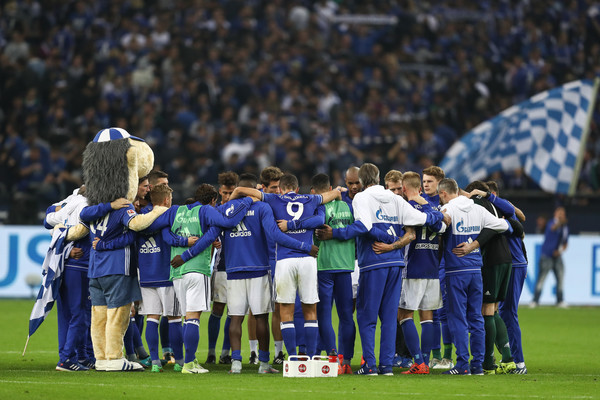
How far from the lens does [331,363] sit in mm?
9727

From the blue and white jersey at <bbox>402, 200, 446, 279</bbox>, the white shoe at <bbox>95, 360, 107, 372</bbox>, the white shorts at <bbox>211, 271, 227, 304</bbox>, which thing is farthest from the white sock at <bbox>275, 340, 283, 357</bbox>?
the white shoe at <bbox>95, 360, 107, 372</bbox>

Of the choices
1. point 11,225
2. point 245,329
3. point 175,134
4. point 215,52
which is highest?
point 215,52

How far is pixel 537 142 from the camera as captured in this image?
19828 millimetres

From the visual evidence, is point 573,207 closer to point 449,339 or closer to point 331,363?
point 449,339

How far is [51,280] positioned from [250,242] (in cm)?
230

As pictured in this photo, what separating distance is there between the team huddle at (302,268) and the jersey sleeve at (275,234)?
1 cm

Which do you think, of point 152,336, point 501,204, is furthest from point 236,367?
point 501,204

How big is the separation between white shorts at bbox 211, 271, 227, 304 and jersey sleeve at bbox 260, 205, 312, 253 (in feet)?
5.03

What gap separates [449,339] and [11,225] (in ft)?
37.6

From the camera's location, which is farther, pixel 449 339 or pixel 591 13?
pixel 591 13

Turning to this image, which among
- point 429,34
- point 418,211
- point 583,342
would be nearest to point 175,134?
point 429,34

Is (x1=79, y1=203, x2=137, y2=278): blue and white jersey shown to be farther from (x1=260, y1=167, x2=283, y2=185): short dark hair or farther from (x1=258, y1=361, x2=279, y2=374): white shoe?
(x1=258, y1=361, x2=279, y2=374): white shoe

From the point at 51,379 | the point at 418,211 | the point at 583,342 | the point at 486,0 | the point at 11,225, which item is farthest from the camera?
the point at 486,0

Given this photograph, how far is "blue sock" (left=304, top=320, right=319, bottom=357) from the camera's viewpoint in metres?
10.0
